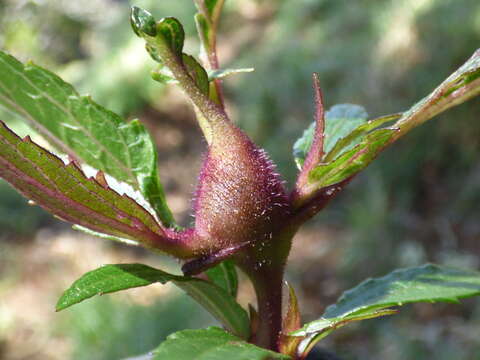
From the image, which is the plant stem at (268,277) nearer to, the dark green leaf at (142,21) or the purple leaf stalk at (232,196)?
the purple leaf stalk at (232,196)

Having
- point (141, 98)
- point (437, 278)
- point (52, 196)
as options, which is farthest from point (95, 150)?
point (141, 98)

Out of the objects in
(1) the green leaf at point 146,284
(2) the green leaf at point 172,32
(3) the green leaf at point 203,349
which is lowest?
(3) the green leaf at point 203,349

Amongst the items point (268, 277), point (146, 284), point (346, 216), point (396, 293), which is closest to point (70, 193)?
point (146, 284)

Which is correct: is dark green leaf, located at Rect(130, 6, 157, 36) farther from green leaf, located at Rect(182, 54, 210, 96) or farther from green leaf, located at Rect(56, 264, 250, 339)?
green leaf, located at Rect(56, 264, 250, 339)

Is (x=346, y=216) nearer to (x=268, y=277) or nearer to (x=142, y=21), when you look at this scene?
(x=268, y=277)

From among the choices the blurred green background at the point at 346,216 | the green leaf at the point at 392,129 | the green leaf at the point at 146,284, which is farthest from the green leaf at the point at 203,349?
the blurred green background at the point at 346,216
